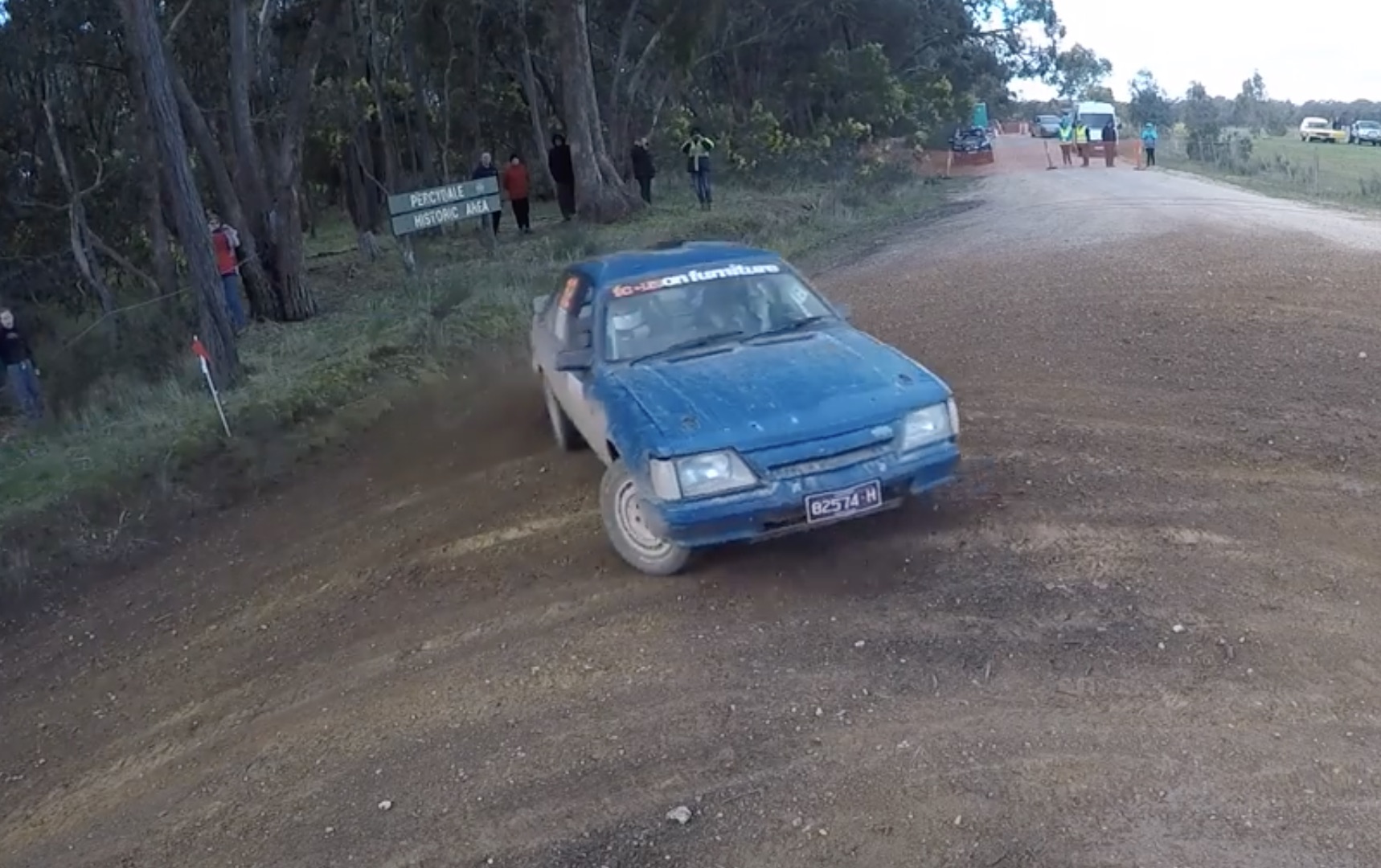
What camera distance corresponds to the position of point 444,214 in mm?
15727

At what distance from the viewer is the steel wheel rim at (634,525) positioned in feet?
20.8

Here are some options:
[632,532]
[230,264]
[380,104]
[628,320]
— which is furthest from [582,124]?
Answer: [632,532]

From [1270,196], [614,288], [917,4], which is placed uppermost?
[917,4]

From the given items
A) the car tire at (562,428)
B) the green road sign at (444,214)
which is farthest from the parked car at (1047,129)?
the car tire at (562,428)

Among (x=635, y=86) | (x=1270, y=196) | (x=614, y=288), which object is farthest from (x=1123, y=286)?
(x=635, y=86)

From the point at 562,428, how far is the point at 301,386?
13.1 feet

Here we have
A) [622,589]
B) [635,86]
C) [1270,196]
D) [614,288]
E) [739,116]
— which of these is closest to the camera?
[622,589]

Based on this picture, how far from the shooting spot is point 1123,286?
40.1 feet

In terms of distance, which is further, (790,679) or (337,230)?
(337,230)

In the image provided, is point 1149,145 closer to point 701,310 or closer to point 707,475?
point 701,310

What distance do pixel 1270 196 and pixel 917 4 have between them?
2466 centimetres

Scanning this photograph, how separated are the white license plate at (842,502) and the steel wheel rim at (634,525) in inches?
30.4

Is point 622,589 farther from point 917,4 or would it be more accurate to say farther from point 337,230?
point 917,4

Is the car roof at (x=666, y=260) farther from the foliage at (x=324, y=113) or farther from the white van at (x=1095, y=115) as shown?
the white van at (x=1095, y=115)
